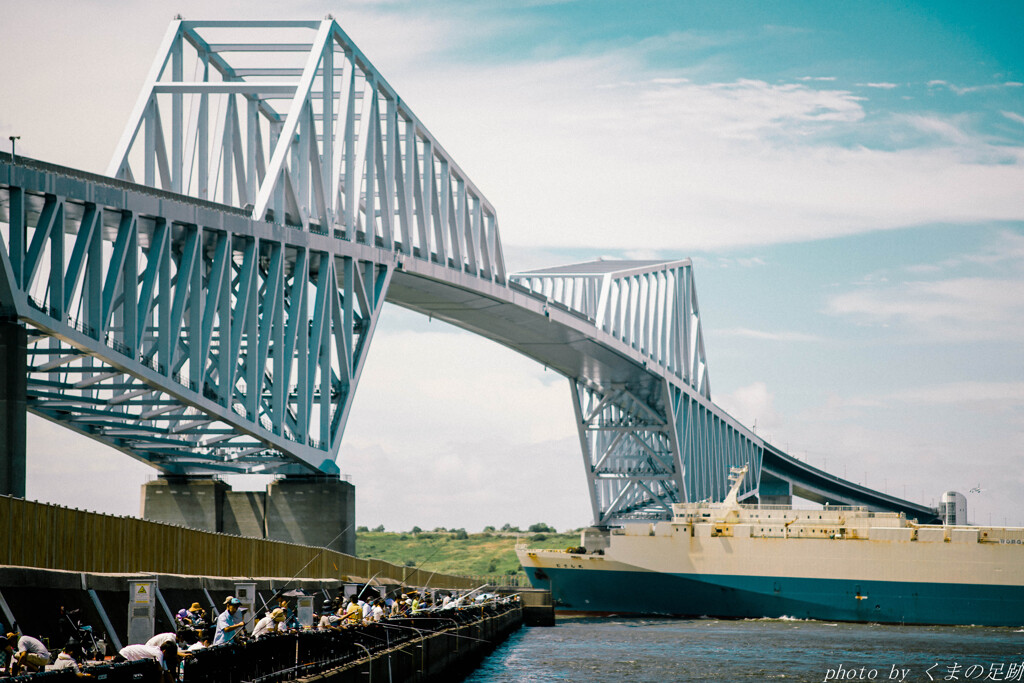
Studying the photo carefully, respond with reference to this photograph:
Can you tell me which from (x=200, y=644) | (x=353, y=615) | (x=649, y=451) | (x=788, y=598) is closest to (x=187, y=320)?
(x=353, y=615)

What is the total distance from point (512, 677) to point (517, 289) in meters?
33.9

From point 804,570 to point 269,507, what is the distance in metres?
31.6

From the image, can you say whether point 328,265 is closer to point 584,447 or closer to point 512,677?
point 512,677

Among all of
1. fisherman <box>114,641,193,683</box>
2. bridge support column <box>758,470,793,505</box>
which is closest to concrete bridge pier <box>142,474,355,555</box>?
fisherman <box>114,641,193,683</box>

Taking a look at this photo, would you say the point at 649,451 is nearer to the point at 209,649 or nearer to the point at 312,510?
the point at 312,510

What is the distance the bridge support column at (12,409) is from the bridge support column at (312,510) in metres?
18.1

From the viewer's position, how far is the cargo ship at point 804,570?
65.7 m

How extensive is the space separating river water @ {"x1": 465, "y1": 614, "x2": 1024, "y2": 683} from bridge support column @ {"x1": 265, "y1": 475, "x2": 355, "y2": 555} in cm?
730

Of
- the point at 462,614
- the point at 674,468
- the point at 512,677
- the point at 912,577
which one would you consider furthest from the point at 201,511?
the point at 674,468

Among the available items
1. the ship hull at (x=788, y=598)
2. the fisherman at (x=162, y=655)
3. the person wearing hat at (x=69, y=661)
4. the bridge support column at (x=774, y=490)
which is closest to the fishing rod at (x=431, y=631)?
the fisherman at (x=162, y=655)

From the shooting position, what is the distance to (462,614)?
38188 mm

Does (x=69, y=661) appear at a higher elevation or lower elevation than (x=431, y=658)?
higher

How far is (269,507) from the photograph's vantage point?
47.7 m

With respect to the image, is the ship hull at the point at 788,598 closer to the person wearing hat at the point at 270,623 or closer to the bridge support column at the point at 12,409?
the bridge support column at the point at 12,409
